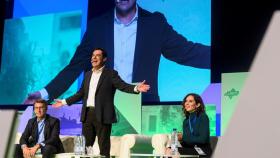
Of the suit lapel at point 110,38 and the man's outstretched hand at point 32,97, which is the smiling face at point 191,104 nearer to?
the suit lapel at point 110,38

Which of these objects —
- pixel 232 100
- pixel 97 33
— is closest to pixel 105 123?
pixel 232 100

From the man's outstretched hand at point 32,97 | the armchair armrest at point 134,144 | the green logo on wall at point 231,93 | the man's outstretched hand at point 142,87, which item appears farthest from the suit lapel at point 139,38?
the man's outstretched hand at point 142,87

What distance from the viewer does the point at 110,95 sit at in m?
3.38

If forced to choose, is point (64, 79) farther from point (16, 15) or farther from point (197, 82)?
point (197, 82)

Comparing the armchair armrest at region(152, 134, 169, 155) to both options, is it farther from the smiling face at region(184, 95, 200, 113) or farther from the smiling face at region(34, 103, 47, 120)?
the smiling face at region(34, 103, 47, 120)

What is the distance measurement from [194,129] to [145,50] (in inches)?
104

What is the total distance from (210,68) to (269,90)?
196 inches

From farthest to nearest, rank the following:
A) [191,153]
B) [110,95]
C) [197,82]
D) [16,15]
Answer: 1. [16,15]
2. [197,82]
3. [110,95]
4. [191,153]

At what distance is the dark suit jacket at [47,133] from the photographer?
3842mm

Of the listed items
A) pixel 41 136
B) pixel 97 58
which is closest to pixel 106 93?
pixel 97 58

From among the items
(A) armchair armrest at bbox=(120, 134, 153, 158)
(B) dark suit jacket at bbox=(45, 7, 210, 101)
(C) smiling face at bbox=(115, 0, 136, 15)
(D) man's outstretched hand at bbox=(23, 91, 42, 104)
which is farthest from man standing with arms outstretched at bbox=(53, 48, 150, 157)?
(D) man's outstretched hand at bbox=(23, 91, 42, 104)

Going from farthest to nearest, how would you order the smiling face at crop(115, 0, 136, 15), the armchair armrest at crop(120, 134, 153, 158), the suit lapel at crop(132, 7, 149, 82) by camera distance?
the smiling face at crop(115, 0, 136, 15) → the suit lapel at crop(132, 7, 149, 82) → the armchair armrest at crop(120, 134, 153, 158)

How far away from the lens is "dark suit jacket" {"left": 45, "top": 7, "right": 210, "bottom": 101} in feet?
17.6

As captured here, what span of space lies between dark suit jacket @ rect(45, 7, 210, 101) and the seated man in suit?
1.88 m
